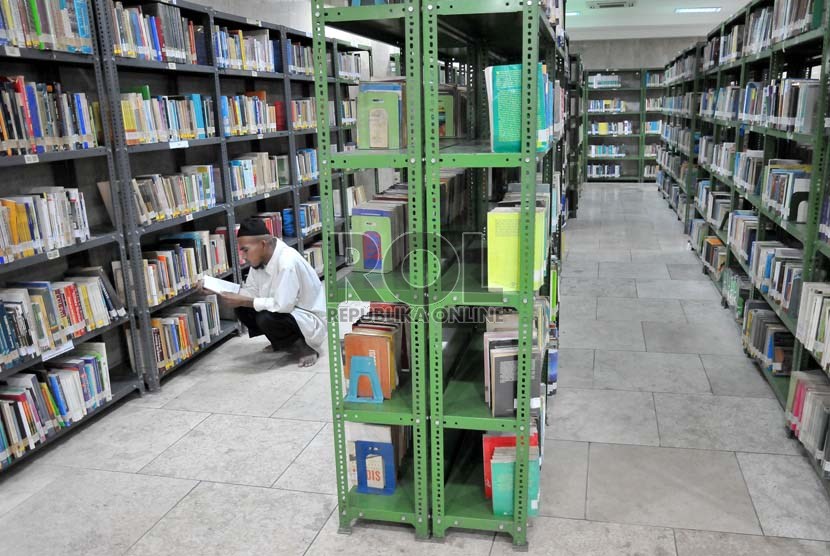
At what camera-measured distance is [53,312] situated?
11.8 ft

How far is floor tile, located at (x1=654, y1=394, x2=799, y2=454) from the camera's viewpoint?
3539 mm

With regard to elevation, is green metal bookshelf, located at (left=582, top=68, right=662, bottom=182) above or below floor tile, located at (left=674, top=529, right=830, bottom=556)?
above

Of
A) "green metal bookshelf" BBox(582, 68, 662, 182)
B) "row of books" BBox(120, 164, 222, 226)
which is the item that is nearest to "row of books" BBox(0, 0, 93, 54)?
"row of books" BBox(120, 164, 222, 226)

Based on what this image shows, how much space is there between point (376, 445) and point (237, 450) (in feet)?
3.73

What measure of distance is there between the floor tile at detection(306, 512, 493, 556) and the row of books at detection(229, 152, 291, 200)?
3283 millimetres

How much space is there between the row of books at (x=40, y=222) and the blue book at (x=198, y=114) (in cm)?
128

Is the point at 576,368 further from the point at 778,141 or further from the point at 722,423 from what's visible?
the point at 778,141

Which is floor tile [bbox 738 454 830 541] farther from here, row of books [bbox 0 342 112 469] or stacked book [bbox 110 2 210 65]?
stacked book [bbox 110 2 210 65]

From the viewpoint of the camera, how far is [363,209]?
2732mm

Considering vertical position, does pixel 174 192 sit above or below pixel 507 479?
above

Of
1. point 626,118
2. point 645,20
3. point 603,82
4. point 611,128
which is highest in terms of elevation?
point 645,20

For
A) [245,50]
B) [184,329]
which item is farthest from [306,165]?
[184,329]

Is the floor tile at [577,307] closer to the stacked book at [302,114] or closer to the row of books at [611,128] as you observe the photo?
the stacked book at [302,114]

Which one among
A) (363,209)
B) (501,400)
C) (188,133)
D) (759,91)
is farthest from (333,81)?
(501,400)
